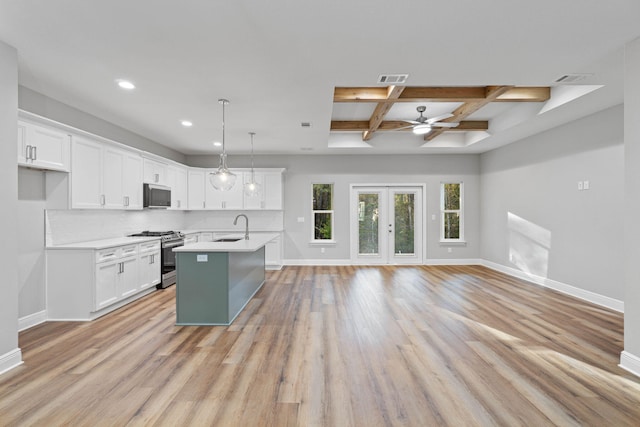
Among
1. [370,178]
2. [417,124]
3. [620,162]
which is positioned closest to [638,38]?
[620,162]

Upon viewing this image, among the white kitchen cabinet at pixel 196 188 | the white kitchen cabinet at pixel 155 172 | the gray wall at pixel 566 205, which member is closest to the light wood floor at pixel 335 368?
the gray wall at pixel 566 205

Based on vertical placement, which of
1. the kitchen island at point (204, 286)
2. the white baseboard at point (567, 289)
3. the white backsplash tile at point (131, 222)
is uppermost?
the white backsplash tile at point (131, 222)

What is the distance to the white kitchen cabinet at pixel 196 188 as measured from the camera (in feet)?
23.2

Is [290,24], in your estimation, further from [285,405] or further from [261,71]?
[285,405]

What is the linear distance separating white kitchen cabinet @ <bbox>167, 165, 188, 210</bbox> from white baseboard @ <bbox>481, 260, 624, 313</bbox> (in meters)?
7.08

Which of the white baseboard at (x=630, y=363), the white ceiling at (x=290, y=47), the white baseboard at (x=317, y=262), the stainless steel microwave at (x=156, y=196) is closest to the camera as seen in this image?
the white ceiling at (x=290, y=47)

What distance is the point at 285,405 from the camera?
2135 millimetres

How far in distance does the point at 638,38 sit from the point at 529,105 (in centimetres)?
238

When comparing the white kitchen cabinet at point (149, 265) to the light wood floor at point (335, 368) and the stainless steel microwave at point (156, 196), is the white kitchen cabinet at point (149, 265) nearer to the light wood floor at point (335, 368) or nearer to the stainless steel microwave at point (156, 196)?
the light wood floor at point (335, 368)

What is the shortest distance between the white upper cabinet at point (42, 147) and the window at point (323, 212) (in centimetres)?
502

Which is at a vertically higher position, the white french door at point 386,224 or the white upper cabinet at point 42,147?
the white upper cabinet at point 42,147

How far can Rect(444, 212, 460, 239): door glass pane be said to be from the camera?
25.7ft

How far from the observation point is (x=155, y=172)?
5.72 metres

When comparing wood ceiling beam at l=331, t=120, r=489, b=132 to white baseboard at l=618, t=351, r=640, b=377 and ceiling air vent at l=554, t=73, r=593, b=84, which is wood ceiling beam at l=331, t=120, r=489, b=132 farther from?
white baseboard at l=618, t=351, r=640, b=377
